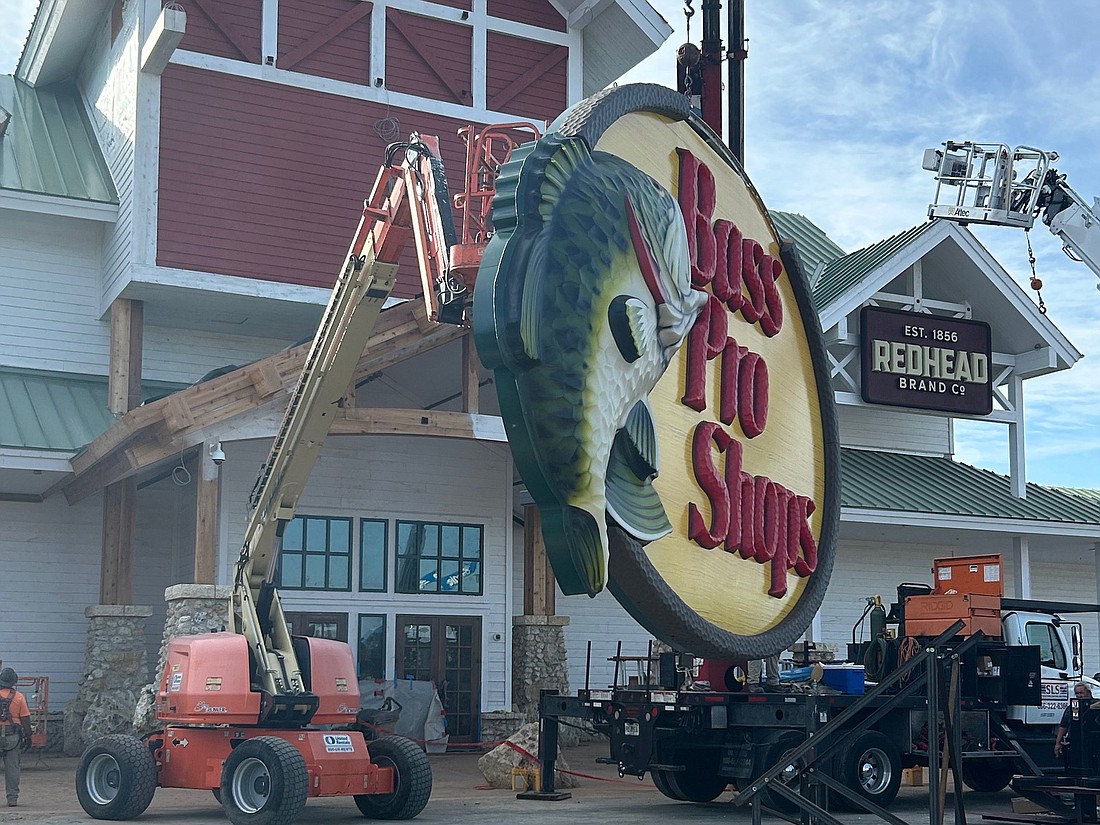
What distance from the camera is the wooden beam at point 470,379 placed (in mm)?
21766

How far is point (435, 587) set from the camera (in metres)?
24.5

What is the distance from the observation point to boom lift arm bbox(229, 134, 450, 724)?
14.8 metres

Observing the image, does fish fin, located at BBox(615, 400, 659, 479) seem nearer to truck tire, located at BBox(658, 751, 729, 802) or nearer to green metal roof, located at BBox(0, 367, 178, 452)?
truck tire, located at BBox(658, 751, 729, 802)

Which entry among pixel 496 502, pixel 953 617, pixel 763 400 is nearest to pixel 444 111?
pixel 496 502

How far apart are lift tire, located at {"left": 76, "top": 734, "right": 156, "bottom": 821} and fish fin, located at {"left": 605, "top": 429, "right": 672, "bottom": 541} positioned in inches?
349

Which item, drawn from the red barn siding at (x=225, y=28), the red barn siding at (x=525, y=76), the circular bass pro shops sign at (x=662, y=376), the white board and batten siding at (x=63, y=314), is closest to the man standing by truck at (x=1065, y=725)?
the circular bass pro shops sign at (x=662, y=376)

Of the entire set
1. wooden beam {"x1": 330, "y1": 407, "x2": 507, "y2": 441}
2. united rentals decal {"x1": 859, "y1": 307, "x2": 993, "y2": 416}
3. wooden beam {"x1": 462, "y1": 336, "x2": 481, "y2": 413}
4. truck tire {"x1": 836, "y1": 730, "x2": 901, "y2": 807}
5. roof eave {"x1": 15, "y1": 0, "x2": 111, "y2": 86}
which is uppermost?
roof eave {"x1": 15, "y1": 0, "x2": 111, "y2": 86}

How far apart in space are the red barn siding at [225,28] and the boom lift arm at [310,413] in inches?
359

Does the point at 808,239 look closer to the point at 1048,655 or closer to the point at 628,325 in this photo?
the point at 1048,655

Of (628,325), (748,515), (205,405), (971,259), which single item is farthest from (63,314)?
(628,325)

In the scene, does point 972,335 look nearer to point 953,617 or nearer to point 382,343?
point 953,617

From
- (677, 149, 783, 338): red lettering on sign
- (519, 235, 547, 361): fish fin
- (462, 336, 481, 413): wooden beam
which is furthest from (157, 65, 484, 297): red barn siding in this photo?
(519, 235, 547, 361): fish fin

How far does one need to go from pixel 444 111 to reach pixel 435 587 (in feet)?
27.3

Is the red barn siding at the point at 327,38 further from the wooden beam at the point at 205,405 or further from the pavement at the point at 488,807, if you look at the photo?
the pavement at the point at 488,807
